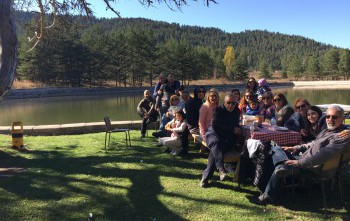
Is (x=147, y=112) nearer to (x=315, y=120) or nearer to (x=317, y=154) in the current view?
(x=315, y=120)

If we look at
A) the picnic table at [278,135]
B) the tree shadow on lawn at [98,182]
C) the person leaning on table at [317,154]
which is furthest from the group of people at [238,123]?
the tree shadow on lawn at [98,182]

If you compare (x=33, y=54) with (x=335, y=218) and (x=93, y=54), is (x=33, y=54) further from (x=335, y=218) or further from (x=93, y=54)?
(x=335, y=218)

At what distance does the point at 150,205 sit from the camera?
14.8 feet

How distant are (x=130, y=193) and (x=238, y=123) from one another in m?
1.87

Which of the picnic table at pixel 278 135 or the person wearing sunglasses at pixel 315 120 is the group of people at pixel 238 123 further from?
the picnic table at pixel 278 135

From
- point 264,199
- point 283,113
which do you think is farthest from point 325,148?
point 283,113

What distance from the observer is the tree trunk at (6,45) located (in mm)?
6066

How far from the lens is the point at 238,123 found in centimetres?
548

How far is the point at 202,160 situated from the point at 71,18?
622 cm

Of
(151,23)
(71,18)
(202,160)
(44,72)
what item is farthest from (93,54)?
(151,23)

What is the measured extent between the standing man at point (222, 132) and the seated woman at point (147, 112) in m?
4.10

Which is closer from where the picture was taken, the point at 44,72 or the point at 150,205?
the point at 150,205

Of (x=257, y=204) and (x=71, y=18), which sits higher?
(x=71, y=18)

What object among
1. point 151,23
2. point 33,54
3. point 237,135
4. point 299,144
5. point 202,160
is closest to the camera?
point 299,144
